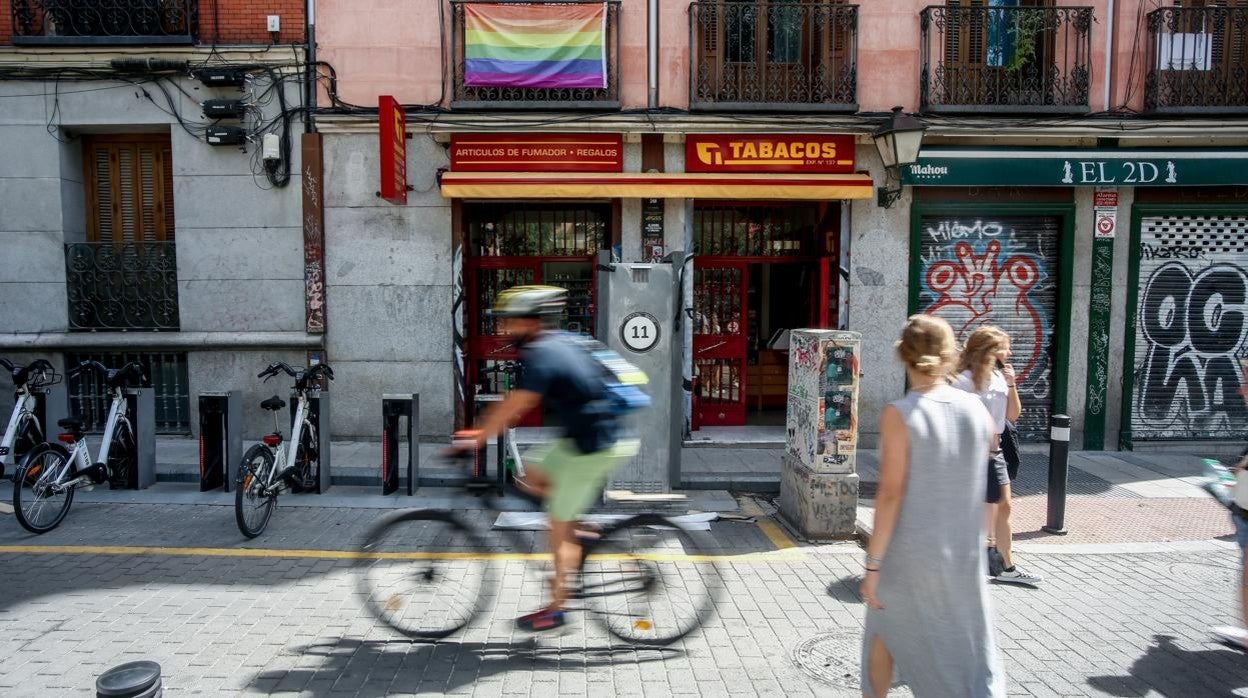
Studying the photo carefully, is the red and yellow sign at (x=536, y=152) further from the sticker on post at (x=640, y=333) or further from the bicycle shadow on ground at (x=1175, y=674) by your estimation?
the bicycle shadow on ground at (x=1175, y=674)

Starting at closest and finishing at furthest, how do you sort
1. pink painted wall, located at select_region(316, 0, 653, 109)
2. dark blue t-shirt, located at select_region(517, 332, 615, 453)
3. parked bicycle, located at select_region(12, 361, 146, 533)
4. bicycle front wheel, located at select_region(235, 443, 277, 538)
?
dark blue t-shirt, located at select_region(517, 332, 615, 453) < bicycle front wheel, located at select_region(235, 443, 277, 538) < parked bicycle, located at select_region(12, 361, 146, 533) < pink painted wall, located at select_region(316, 0, 653, 109)

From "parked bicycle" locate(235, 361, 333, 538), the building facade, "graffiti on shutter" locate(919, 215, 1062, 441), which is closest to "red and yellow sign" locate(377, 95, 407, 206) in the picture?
the building facade

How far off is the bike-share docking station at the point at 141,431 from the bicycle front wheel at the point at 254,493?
212 cm

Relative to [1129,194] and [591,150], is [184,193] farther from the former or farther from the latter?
[1129,194]

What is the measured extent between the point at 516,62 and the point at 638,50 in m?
1.59

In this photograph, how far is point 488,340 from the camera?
10.9 m

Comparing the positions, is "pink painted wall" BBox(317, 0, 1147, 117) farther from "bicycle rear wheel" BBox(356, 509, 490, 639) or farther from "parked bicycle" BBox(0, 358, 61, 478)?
"bicycle rear wheel" BBox(356, 509, 490, 639)

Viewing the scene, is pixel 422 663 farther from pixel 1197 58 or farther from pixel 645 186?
pixel 1197 58

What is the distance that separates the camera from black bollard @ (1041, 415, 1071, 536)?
6.65m

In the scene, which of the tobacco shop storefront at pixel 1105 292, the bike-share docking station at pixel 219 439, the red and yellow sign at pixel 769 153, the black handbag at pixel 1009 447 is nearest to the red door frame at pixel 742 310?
the red and yellow sign at pixel 769 153

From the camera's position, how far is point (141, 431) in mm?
7824

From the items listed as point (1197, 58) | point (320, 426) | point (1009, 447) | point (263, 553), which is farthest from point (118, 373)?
point (1197, 58)

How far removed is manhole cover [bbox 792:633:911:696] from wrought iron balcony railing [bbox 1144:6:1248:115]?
9.35 metres

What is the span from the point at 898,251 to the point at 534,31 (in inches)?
218
